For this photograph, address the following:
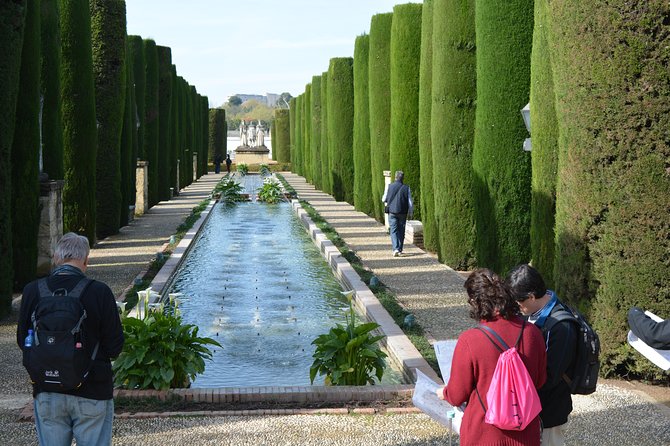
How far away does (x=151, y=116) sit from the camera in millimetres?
29234

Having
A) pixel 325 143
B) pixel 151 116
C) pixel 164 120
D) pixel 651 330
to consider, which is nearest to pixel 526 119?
pixel 651 330

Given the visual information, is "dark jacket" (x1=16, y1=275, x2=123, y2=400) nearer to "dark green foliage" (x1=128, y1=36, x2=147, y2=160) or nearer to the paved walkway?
the paved walkway

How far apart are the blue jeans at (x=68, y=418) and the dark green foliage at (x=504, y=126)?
386 inches

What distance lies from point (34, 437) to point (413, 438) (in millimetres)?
2427

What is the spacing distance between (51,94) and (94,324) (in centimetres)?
1121

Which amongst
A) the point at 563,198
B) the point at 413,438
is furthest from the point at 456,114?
the point at 413,438

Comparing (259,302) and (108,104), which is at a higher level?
(108,104)

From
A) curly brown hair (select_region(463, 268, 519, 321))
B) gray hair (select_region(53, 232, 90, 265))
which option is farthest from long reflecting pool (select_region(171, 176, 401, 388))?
curly brown hair (select_region(463, 268, 519, 321))

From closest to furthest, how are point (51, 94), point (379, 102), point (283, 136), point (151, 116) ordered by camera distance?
point (51, 94) < point (379, 102) < point (151, 116) < point (283, 136)

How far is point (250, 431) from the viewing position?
646cm

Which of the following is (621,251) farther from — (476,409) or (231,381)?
(476,409)

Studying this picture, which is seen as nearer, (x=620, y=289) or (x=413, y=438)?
(x=413, y=438)

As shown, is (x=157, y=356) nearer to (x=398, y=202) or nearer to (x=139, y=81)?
(x=398, y=202)

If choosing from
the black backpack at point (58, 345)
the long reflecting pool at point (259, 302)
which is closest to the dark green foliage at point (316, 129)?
the long reflecting pool at point (259, 302)
